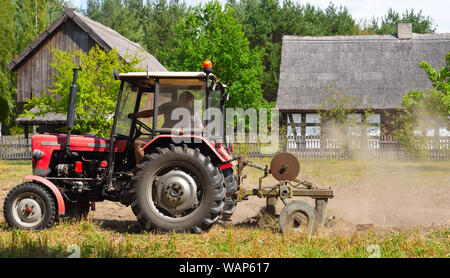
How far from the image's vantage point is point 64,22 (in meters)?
24.3

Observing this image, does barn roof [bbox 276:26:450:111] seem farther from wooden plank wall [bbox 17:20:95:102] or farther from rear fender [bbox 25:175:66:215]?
rear fender [bbox 25:175:66:215]

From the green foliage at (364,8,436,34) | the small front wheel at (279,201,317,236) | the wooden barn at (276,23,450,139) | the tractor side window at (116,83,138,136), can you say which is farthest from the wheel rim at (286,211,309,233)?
the green foliage at (364,8,436,34)

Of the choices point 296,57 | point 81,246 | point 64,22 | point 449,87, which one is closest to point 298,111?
point 296,57

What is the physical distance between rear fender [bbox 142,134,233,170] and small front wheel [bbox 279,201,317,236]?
1189 millimetres

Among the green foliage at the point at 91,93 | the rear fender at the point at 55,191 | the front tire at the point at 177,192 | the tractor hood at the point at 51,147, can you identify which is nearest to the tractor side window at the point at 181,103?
the front tire at the point at 177,192

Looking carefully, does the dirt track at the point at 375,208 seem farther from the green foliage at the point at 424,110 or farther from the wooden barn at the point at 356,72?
the wooden barn at the point at 356,72

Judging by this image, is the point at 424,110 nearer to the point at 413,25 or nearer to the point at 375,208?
the point at 375,208

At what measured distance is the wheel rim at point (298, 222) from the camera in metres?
6.71

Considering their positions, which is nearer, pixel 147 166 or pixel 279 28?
pixel 147 166

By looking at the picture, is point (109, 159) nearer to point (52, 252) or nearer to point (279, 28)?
point (52, 252)

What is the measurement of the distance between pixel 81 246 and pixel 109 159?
1.63 m

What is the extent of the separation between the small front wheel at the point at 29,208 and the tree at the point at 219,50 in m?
22.6

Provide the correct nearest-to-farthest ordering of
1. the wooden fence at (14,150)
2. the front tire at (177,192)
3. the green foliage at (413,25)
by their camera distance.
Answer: the front tire at (177,192)
the wooden fence at (14,150)
the green foliage at (413,25)

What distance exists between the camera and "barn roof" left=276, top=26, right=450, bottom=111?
26.7 metres
